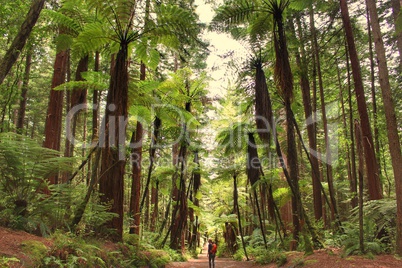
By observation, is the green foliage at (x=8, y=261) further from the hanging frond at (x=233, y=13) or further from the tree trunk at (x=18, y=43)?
the hanging frond at (x=233, y=13)

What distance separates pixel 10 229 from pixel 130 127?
8.36 metres

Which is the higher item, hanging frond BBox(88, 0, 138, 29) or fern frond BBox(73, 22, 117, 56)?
hanging frond BBox(88, 0, 138, 29)

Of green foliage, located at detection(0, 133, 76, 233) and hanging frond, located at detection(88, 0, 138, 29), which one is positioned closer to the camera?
green foliage, located at detection(0, 133, 76, 233)

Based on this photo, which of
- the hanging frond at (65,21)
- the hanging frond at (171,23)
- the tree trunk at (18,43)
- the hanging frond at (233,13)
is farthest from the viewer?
the hanging frond at (233,13)

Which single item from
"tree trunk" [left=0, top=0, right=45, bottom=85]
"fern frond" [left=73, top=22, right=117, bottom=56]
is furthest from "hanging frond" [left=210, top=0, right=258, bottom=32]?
"tree trunk" [left=0, top=0, right=45, bottom=85]

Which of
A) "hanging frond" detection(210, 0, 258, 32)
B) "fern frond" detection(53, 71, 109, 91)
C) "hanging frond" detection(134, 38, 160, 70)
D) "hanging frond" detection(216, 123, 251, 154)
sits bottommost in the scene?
"hanging frond" detection(216, 123, 251, 154)

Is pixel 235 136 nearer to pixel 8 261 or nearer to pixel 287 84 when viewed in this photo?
pixel 287 84

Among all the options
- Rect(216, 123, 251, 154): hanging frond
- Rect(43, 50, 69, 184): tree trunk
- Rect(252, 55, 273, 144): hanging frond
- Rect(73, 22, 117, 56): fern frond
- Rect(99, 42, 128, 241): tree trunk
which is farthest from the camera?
Rect(216, 123, 251, 154): hanging frond

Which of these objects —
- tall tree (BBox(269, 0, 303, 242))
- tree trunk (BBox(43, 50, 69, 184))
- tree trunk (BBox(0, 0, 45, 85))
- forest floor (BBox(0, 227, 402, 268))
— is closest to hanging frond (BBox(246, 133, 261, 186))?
forest floor (BBox(0, 227, 402, 268))

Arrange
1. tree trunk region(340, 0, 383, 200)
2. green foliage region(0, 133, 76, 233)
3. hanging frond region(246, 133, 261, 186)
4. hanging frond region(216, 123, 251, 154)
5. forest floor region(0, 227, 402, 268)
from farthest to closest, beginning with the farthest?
hanging frond region(216, 123, 251, 154), hanging frond region(246, 133, 261, 186), tree trunk region(340, 0, 383, 200), green foliage region(0, 133, 76, 233), forest floor region(0, 227, 402, 268)

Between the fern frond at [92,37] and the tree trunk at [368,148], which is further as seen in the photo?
the tree trunk at [368,148]

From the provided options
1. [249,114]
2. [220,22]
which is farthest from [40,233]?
[249,114]

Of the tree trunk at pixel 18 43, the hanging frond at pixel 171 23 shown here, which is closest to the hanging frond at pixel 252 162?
the hanging frond at pixel 171 23

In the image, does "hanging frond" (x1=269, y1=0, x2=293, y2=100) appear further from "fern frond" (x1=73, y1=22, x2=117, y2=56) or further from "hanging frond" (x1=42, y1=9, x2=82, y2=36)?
"hanging frond" (x1=42, y1=9, x2=82, y2=36)
